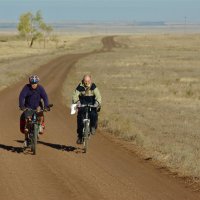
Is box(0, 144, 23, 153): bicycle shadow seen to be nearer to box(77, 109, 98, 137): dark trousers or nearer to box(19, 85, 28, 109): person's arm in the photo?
box(19, 85, 28, 109): person's arm

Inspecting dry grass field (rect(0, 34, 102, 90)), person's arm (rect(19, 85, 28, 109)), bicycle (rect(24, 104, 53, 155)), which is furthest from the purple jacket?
dry grass field (rect(0, 34, 102, 90))

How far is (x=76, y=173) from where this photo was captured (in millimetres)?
13352

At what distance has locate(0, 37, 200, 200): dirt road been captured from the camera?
37.5 ft

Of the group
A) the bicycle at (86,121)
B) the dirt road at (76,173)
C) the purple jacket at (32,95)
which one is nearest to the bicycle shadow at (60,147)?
the dirt road at (76,173)

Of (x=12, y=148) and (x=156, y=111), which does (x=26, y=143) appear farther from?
(x=156, y=111)

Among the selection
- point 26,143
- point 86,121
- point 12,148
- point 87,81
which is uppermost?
point 87,81

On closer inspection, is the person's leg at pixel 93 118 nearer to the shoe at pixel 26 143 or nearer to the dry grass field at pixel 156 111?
the dry grass field at pixel 156 111

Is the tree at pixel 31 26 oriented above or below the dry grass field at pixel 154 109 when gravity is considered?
above

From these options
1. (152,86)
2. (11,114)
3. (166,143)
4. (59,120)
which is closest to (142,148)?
(166,143)

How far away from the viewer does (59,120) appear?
2366 cm

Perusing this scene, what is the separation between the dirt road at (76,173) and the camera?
1144 centimetres

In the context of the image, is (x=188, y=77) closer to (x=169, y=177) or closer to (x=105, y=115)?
(x=105, y=115)

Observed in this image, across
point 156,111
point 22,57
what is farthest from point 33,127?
point 22,57

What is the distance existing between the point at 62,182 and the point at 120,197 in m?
1.71
